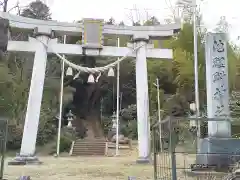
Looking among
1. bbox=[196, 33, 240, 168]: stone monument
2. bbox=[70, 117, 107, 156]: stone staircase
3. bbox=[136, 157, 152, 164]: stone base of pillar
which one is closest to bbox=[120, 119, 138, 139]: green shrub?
bbox=[70, 117, 107, 156]: stone staircase

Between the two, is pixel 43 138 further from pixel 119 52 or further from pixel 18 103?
pixel 119 52

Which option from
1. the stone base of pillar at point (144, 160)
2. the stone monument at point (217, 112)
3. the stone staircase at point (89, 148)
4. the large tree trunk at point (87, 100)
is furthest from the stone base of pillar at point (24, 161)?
the large tree trunk at point (87, 100)

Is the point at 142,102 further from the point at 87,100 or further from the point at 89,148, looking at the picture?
the point at 87,100

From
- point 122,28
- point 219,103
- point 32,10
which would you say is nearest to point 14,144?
point 122,28

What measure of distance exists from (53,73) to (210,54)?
17415mm

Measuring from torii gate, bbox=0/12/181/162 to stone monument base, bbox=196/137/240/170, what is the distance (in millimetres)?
3518

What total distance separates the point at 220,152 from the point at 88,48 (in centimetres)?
708

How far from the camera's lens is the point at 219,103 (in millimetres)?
9758

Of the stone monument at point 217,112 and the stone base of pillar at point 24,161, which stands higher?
the stone monument at point 217,112

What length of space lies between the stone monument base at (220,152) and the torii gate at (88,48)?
352 cm

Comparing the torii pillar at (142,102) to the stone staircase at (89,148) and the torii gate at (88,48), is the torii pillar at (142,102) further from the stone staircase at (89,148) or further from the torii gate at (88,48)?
the stone staircase at (89,148)

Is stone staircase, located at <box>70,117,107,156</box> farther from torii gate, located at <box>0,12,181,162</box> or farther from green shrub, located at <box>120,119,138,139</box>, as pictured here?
torii gate, located at <box>0,12,181,162</box>

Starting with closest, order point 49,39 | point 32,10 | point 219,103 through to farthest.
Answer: point 219,103 < point 49,39 < point 32,10

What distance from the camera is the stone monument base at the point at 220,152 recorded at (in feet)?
28.6
